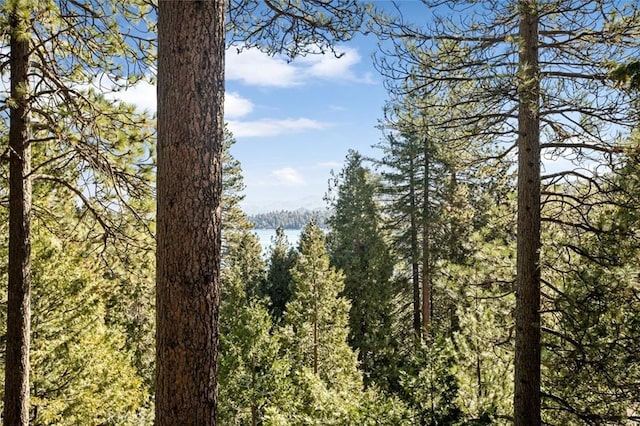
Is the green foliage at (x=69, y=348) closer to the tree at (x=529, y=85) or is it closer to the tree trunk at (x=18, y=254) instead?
the tree trunk at (x=18, y=254)

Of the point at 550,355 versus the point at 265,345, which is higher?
the point at 550,355

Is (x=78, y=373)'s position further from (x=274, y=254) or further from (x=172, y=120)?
(x=274, y=254)

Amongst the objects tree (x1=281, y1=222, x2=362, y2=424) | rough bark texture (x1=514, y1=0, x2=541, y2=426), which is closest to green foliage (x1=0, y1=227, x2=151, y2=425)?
tree (x1=281, y1=222, x2=362, y2=424)

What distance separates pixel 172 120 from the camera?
2.11m

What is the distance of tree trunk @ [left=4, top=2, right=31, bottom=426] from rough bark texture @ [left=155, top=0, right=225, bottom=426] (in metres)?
2.89

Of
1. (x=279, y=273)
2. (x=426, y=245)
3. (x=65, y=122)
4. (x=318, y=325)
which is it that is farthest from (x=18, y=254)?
(x=279, y=273)

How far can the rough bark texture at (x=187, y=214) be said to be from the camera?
2.05 meters

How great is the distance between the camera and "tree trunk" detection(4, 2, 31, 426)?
4160mm

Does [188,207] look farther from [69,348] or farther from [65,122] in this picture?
[69,348]

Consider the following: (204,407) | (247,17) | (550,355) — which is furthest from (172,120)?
(550,355)

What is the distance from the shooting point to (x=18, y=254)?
168 inches

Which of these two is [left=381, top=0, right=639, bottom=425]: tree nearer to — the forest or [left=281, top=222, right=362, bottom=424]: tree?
the forest

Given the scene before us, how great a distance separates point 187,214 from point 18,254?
324cm

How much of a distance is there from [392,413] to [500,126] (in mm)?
4602
